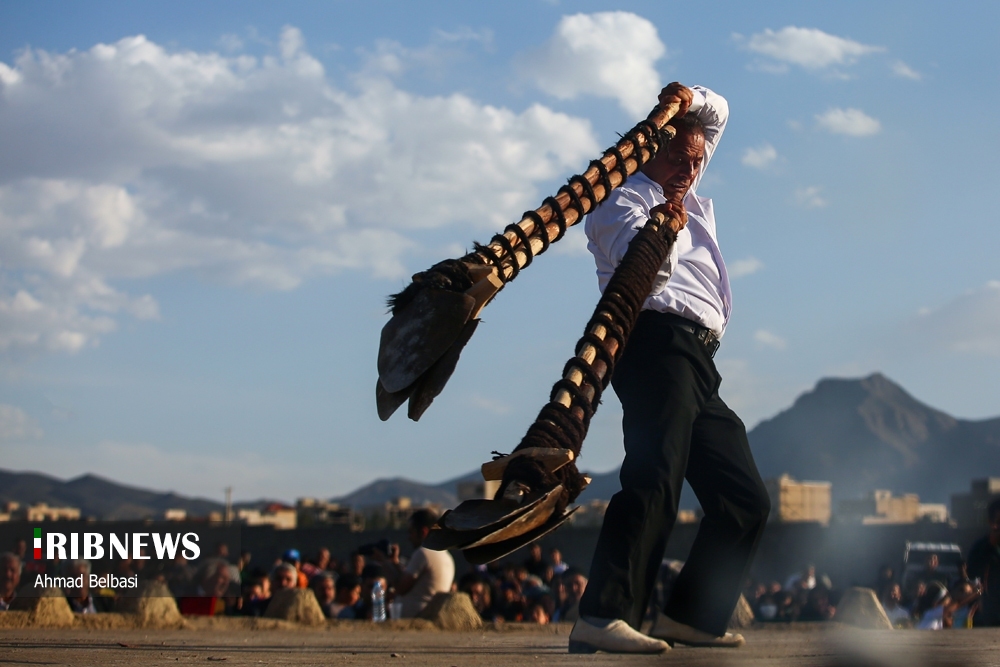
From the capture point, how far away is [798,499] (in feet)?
142

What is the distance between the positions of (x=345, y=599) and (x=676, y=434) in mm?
6531

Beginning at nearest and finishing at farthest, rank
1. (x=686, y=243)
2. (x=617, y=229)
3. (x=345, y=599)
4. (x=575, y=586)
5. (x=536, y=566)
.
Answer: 1. (x=617, y=229)
2. (x=686, y=243)
3. (x=345, y=599)
4. (x=575, y=586)
5. (x=536, y=566)

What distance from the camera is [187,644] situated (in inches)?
222

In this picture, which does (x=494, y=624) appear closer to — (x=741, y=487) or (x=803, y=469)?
(x=741, y=487)

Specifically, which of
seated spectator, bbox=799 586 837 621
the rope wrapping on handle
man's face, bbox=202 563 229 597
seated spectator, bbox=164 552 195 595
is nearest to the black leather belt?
the rope wrapping on handle

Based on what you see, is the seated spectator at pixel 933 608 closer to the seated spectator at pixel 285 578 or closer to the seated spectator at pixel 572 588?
the seated spectator at pixel 572 588

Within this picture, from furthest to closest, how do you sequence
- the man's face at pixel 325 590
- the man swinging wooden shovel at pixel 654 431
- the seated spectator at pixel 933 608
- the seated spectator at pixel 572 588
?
the seated spectator at pixel 572 588 < the man's face at pixel 325 590 < the seated spectator at pixel 933 608 < the man swinging wooden shovel at pixel 654 431

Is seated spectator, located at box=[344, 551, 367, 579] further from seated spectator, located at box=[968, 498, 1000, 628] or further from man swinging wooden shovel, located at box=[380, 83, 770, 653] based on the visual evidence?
man swinging wooden shovel, located at box=[380, 83, 770, 653]

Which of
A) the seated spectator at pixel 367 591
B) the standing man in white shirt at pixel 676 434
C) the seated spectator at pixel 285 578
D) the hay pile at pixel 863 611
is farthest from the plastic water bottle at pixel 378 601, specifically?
the standing man in white shirt at pixel 676 434

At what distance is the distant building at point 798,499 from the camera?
3972 centimetres

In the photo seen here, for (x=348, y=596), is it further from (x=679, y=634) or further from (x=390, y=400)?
(x=390, y=400)

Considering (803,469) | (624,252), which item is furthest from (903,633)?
(803,469)

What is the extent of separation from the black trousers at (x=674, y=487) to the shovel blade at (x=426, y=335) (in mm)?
932

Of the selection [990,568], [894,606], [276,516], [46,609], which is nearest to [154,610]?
[46,609]
